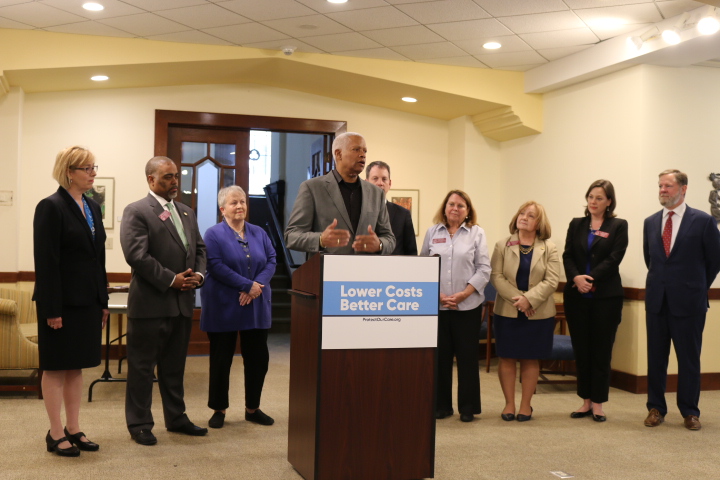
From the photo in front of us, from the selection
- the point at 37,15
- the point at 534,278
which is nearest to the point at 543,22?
the point at 534,278

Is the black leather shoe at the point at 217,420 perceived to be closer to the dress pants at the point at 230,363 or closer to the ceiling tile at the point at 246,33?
the dress pants at the point at 230,363

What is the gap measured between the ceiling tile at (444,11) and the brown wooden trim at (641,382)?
3.19 metres

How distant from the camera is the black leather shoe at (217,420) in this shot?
448cm

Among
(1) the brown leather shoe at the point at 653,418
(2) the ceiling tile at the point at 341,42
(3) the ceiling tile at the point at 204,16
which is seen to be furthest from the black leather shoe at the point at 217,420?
(2) the ceiling tile at the point at 341,42

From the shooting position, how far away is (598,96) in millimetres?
6609

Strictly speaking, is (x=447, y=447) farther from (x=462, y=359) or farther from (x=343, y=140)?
(x=343, y=140)

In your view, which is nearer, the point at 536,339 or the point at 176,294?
the point at 176,294

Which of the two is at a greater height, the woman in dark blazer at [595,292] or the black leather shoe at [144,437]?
the woman in dark blazer at [595,292]

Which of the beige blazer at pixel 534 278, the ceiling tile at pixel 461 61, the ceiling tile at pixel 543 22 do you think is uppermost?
the ceiling tile at pixel 543 22

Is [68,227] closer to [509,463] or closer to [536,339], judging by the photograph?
[509,463]

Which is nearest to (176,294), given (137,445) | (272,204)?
(137,445)

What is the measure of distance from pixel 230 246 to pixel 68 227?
3.64 feet

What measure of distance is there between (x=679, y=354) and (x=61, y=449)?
12.5ft

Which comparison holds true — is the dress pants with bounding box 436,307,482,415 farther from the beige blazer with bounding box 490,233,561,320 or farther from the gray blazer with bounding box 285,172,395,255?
the gray blazer with bounding box 285,172,395,255
